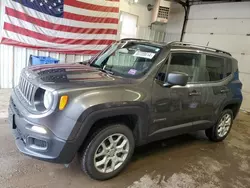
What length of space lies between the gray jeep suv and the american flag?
2713 mm

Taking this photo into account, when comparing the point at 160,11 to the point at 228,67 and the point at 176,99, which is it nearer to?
the point at 228,67

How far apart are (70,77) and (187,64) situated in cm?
162

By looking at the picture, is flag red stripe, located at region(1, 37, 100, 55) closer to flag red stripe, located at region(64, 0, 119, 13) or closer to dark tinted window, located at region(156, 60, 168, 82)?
flag red stripe, located at region(64, 0, 119, 13)

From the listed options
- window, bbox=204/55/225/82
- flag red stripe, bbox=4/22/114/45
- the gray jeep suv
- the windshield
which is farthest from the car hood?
flag red stripe, bbox=4/22/114/45

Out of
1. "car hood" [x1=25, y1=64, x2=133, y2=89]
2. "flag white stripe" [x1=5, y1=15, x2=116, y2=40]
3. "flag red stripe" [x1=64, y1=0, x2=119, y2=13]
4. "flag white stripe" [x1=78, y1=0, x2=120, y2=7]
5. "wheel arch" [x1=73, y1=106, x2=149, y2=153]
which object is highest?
"flag white stripe" [x1=78, y1=0, x2=120, y2=7]

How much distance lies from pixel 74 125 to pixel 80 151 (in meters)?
0.43

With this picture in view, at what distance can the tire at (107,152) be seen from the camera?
2.25 m

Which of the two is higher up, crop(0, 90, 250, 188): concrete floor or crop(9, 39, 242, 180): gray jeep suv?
crop(9, 39, 242, 180): gray jeep suv

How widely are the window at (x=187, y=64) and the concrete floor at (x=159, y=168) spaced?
117 centimetres

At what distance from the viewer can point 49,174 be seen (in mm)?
2480

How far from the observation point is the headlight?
6.60 feet

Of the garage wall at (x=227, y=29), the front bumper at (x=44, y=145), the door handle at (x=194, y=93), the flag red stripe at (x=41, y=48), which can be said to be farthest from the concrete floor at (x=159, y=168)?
the garage wall at (x=227, y=29)

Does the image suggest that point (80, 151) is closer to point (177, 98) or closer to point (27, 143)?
point (27, 143)

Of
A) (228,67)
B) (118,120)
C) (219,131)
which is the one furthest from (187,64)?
(219,131)
